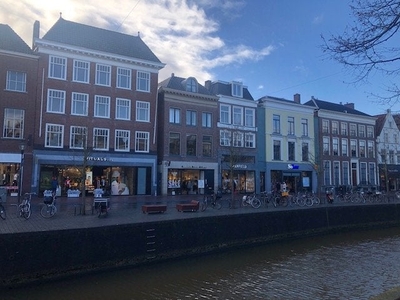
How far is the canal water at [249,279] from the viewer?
9.88 metres

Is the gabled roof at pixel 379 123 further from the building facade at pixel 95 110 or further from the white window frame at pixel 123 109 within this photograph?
the white window frame at pixel 123 109

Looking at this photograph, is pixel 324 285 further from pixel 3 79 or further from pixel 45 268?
pixel 3 79

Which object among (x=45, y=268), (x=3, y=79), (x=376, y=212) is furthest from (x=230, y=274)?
(x=3, y=79)

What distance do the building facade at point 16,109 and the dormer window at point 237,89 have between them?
839 inches

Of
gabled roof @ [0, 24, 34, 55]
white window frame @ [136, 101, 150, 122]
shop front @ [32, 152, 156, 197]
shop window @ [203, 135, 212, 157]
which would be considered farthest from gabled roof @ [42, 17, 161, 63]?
shop front @ [32, 152, 156, 197]

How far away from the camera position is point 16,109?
2845 centimetres

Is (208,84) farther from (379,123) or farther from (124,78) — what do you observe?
(379,123)

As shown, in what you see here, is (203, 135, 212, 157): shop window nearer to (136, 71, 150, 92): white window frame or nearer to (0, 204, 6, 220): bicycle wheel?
(136, 71, 150, 92): white window frame

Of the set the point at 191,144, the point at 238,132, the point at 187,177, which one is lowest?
the point at 187,177

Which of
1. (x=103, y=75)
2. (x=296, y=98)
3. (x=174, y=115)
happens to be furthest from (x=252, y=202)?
(x=296, y=98)

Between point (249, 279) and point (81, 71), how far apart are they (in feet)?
85.2

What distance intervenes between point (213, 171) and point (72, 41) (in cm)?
1894

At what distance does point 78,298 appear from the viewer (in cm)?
972

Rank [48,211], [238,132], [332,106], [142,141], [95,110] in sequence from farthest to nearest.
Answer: [332,106] < [238,132] < [142,141] < [95,110] < [48,211]
